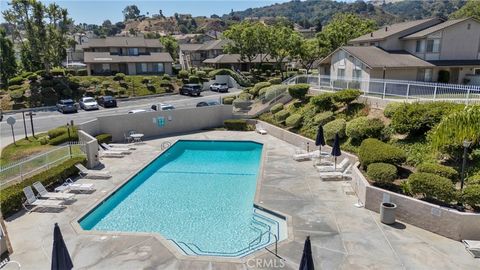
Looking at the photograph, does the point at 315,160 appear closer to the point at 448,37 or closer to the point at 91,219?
the point at 91,219

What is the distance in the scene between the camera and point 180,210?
15.0m

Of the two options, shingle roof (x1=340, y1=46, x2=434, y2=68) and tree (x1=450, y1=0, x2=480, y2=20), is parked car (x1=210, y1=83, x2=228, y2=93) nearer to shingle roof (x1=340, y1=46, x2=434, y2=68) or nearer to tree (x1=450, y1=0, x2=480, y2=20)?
shingle roof (x1=340, y1=46, x2=434, y2=68)

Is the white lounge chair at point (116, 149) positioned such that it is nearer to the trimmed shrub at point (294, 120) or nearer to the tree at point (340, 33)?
the trimmed shrub at point (294, 120)

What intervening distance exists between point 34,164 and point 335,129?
17.1 m

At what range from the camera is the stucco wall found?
2627 centimetres

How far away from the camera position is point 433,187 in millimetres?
11781

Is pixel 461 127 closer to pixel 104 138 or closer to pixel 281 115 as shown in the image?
pixel 281 115

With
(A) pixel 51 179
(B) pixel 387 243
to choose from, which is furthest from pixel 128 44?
(B) pixel 387 243

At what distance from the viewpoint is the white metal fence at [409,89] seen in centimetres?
1799

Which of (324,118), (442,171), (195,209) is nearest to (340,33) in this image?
(324,118)

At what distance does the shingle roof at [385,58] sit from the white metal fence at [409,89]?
2.60 meters

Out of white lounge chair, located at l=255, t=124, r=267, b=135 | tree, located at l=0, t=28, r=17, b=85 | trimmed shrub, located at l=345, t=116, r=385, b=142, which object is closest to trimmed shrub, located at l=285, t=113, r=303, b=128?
white lounge chair, located at l=255, t=124, r=267, b=135

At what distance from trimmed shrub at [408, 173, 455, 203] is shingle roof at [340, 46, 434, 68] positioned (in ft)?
56.6

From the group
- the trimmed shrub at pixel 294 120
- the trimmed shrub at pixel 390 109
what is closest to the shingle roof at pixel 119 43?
the trimmed shrub at pixel 294 120
